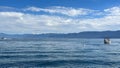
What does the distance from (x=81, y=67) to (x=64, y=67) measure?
3.20m

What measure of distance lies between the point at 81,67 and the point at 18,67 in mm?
11608

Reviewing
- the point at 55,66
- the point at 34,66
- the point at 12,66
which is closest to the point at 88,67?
the point at 55,66

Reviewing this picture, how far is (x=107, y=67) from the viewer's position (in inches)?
2172

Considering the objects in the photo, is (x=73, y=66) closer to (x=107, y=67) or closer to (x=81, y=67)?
(x=81, y=67)

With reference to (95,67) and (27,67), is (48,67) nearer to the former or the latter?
(27,67)

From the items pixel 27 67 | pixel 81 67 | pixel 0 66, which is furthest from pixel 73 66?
pixel 0 66

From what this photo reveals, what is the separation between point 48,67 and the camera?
5528 centimetres

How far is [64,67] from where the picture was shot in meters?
55.0

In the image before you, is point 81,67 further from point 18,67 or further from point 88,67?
point 18,67

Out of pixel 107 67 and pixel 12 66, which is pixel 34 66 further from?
pixel 107 67

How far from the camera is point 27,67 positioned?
53.5m

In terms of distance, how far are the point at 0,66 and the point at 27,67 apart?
16.0 feet

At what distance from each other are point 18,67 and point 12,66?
1.39m

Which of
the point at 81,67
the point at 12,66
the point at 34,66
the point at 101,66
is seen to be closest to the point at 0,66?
the point at 12,66
